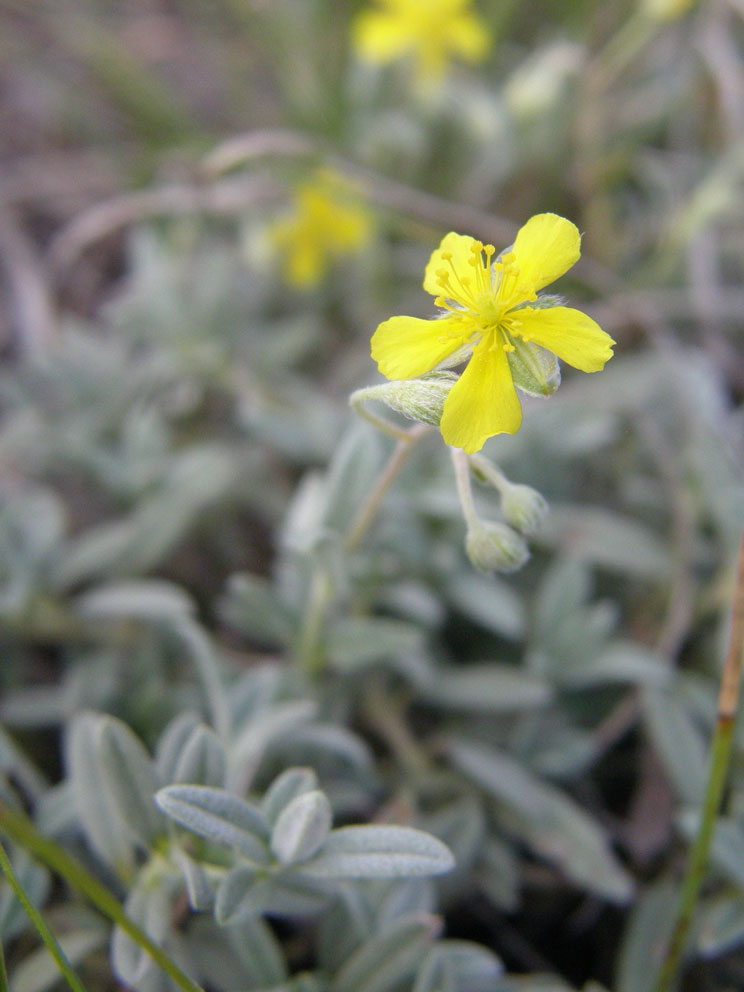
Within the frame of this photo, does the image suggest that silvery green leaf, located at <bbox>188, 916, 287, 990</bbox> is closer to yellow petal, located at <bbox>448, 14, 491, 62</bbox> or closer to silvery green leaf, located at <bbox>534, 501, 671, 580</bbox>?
silvery green leaf, located at <bbox>534, 501, 671, 580</bbox>

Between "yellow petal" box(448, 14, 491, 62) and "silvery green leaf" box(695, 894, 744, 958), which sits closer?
"silvery green leaf" box(695, 894, 744, 958)

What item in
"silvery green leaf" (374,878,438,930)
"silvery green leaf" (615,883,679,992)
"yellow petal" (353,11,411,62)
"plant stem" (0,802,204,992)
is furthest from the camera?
"yellow petal" (353,11,411,62)

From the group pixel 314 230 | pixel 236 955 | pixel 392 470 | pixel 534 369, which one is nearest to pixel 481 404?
pixel 534 369

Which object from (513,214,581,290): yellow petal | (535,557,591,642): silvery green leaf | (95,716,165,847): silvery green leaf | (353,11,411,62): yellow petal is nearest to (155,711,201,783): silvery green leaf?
(95,716,165,847): silvery green leaf

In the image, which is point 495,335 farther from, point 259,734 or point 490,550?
point 259,734

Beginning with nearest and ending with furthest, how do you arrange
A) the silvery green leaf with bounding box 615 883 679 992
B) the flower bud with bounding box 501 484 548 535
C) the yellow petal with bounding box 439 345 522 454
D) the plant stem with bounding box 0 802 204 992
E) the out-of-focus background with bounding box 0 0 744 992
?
1. the plant stem with bounding box 0 802 204 992
2. the yellow petal with bounding box 439 345 522 454
3. the flower bud with bounding box 501 484 548 535
4. the silvery green leaf with bounding box 615 883 679 992
5. the out-of-focus background with bounding box 0 0 744 992

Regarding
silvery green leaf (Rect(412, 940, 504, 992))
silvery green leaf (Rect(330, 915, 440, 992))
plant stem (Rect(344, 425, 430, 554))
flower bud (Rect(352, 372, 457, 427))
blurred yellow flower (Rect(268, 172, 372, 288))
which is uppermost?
blurred yellow flower (Rect(268, 172, 372, 288))

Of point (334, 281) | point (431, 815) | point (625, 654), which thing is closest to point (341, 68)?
point (334, 281)

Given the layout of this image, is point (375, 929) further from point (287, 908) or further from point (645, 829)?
point (645, 829)
